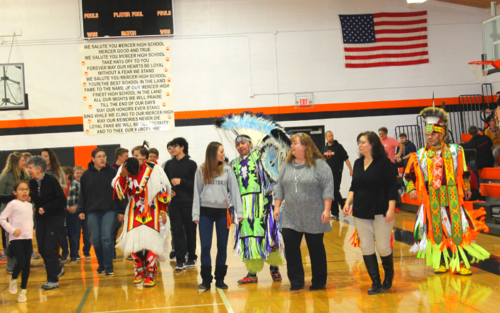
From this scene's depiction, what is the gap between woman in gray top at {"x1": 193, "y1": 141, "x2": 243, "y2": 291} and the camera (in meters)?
4.48

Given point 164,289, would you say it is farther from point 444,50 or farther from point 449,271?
point 444,50

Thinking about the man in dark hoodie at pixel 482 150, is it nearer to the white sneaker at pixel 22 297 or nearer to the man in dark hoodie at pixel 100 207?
the man in dark hoodie at pixel 100 207

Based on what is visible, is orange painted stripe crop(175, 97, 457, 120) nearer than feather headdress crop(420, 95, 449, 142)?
No

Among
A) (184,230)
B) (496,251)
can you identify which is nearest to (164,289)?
(184,230)

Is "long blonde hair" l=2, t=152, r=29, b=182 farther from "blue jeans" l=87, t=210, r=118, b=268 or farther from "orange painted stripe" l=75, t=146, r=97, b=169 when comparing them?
"orange painted stripe" l=75, t=146, r=97, b=169

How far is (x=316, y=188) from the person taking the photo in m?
4.12

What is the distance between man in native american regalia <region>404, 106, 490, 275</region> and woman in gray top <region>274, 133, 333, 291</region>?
111 centimetres

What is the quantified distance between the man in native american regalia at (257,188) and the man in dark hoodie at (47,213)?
72.9 inches

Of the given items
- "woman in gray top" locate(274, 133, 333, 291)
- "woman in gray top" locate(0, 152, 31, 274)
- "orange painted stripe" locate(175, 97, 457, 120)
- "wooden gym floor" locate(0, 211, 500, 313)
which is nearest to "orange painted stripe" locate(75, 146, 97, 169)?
"orange painted stripe" locate(175, 97, 457, 120)

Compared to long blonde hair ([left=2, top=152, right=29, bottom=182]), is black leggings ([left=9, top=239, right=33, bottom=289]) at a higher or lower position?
lower

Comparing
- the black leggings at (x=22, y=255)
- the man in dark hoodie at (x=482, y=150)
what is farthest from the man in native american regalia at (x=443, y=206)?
the man in dark hoodie at (x=482, y=150)

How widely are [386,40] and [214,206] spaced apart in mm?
8684

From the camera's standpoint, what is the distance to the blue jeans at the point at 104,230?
540cm

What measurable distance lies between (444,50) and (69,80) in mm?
9040
